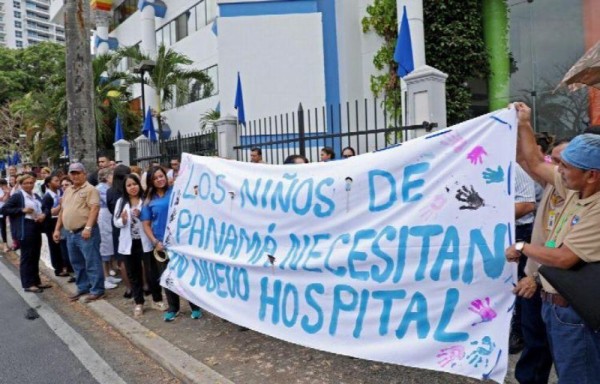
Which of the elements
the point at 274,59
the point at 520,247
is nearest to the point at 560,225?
the point at 520,247

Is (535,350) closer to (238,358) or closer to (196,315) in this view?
(238,358)

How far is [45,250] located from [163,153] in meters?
2.80

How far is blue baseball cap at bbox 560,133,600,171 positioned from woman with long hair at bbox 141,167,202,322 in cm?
416

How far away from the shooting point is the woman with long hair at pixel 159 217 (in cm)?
543

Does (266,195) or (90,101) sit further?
Result: (90,101)

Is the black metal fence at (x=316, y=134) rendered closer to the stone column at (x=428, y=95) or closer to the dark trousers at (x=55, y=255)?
the stone column at (x=428, y=95)

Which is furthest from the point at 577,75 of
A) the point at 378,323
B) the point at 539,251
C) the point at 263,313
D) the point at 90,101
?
the point at 90,101

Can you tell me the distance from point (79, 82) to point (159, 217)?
5158mm

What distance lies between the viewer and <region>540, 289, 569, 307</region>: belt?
2352 mm

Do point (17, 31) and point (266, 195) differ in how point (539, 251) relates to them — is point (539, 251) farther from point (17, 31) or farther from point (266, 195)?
point (17, 31)

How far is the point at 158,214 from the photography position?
545cm

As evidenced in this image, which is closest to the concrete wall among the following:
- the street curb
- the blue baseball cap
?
the street curb

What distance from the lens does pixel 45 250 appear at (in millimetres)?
9281

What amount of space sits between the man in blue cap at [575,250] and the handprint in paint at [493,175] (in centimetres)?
47
